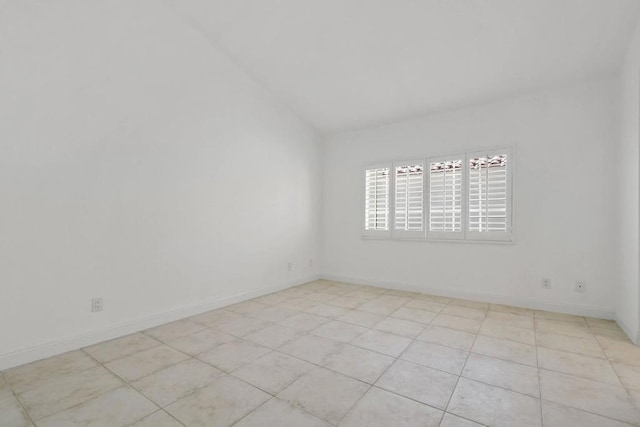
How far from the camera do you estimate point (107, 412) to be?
1567mm

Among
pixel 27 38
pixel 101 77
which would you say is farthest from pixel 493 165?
pixel 27 38

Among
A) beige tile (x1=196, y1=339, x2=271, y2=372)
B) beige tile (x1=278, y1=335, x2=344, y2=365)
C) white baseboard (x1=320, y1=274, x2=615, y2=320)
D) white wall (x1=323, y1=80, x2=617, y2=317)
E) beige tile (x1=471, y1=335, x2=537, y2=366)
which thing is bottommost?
beige tile (x1=196, y1=339, x2=271, y2=372)

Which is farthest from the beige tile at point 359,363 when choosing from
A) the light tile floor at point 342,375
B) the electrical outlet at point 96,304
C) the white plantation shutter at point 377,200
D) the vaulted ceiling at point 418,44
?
the vaulted ceiling at point 418,44

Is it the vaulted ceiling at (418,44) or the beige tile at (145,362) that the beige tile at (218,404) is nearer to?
the beige tile at (145,362)

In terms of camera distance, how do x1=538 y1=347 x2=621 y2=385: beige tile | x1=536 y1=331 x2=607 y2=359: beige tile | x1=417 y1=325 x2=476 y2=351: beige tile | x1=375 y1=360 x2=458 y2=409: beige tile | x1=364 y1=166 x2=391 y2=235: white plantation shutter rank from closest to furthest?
x1=375 y1=360 x2=458 y2=409: beige tile < x1=538 y1=347 x2=621 y2=385: beige tile < x1=536 y1=331 x2=607 y2=359: beige tile < x1=417 y1=325 x2=476 y2=351: beige tile < x1=364 y1=166 x2=391 y2=235: white plantation shutter

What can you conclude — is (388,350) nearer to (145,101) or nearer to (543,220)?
(543,220)

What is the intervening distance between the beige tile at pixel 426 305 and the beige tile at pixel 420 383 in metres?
1.41

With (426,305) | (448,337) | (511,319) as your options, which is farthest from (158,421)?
(511,319)

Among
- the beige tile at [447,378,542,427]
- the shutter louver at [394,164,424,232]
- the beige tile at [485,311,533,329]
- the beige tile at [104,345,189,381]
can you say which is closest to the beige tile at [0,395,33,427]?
the beige tile at [104,345,189,381]

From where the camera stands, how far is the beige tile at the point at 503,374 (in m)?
1.82

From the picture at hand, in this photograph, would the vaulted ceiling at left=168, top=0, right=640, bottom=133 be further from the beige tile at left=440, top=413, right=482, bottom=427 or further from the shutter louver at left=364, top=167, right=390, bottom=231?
the beige tile at left=440, top=413, right=482, bottom=427

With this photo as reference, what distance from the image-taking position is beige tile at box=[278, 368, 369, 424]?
1.58m

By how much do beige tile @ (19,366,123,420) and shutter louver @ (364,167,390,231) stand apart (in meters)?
3.43

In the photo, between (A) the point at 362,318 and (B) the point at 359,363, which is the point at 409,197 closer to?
(A) the point at 362,318
